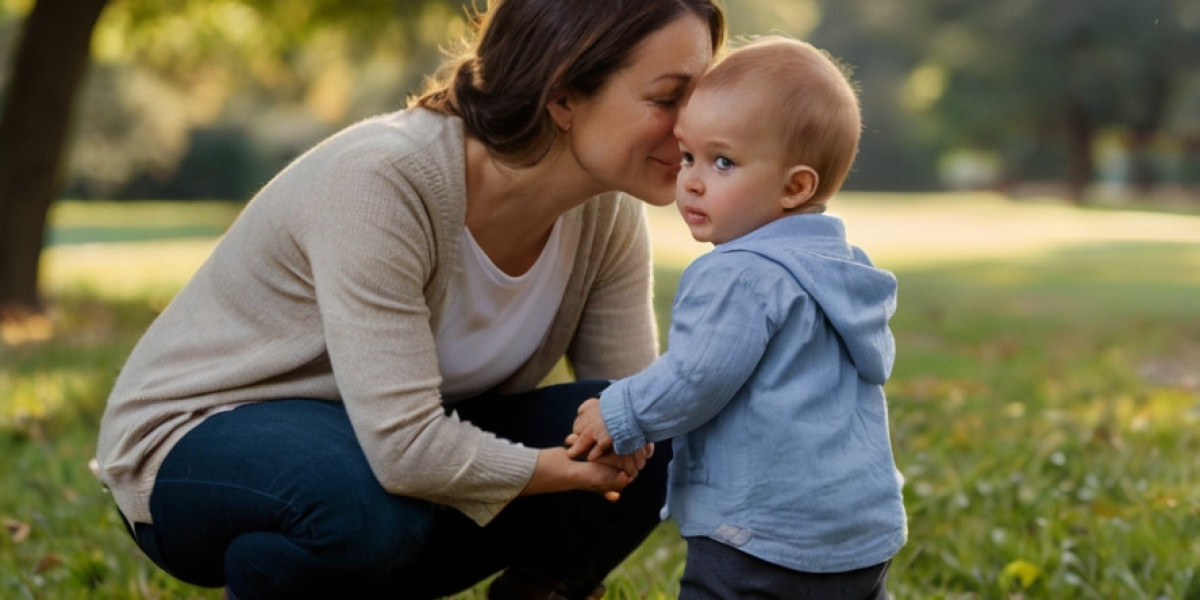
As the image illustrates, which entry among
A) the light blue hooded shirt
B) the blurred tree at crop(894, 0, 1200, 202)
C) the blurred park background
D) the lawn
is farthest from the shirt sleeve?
the blurred tree at crop(894, 0, 1200, 202)

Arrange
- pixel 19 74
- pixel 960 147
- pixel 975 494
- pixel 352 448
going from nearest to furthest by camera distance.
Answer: pixel 352 448, pixel 975 494, pixel 19 74, pixel 960 147

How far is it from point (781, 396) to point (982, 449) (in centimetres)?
236

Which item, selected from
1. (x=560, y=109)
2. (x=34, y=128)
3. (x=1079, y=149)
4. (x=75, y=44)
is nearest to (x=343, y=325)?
(x=560, y=109)

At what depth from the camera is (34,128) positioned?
837cm

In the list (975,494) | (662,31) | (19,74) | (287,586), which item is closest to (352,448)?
(287,586)

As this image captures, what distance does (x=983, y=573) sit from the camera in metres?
3.19

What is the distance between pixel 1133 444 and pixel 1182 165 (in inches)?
1620

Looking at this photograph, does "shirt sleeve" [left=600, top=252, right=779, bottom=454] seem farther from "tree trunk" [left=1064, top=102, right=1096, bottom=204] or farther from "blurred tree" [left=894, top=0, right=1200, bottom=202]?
"tree trunk" [left=1064, top=102, right=1096, bottom=204]

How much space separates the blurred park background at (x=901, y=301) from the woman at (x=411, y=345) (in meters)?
0.38

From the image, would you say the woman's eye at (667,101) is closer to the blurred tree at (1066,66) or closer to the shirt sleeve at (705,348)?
the shirt sleeve at (705,348)

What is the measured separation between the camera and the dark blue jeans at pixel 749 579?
2213 millimetres

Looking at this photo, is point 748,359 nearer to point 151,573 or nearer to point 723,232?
point 723,232

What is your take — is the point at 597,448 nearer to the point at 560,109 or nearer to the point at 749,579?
the point at 749,579

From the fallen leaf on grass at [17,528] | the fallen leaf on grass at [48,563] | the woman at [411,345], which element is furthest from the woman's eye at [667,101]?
the fallen leaf on grass at [17,528]
